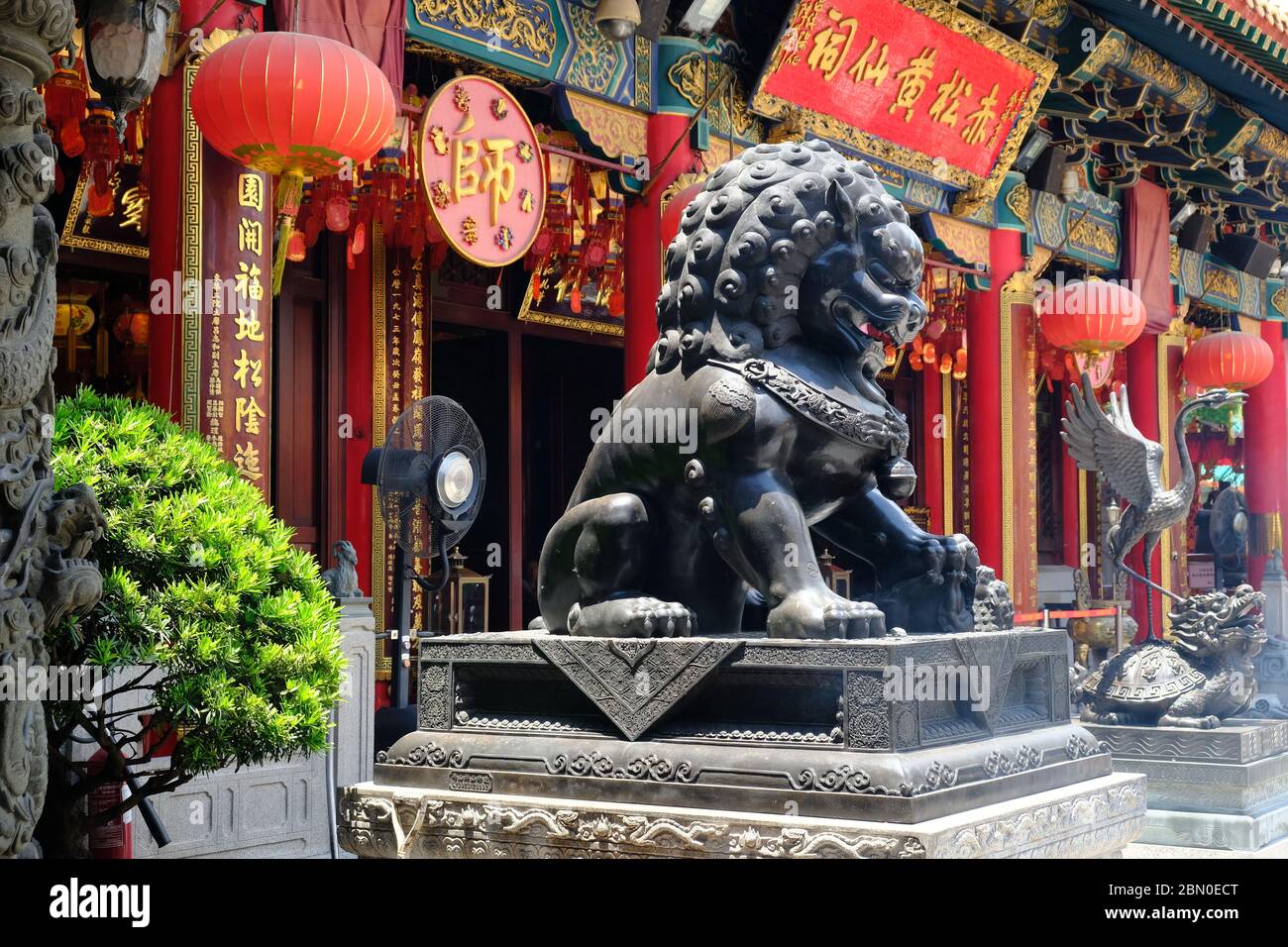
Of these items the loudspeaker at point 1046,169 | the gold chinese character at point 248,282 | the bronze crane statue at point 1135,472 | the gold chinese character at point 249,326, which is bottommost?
the bronze crane statue at point 1135,472

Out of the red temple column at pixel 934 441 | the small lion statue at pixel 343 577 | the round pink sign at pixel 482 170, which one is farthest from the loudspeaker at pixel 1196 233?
the small lion statue at pixel 343 577

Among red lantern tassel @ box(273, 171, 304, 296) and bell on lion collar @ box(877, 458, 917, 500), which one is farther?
red lantern tassel @ box(273, 171, 304, 296)

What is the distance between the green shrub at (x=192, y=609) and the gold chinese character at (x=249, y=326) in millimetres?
2230

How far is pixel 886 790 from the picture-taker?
2.37m

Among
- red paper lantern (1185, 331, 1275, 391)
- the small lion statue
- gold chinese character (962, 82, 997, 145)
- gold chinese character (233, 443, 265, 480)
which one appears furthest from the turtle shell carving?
red paper lantern (1185, 331, 1275, 391)

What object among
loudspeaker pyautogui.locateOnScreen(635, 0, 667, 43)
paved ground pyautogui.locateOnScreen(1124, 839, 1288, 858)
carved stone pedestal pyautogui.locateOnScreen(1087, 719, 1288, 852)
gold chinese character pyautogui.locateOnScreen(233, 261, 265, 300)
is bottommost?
paved ground pyautogui.locateOnScreen(1124, 839, 1288, 858)

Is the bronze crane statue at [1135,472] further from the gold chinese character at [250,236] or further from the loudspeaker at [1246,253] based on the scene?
the loudspeaker at [1246,253]

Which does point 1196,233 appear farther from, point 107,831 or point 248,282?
point 107,831

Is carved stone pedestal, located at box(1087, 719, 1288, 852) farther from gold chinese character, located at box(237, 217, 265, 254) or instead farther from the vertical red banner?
gold chinese character, located at box(237, 217, 265, 254)

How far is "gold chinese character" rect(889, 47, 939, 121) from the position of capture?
8.91m

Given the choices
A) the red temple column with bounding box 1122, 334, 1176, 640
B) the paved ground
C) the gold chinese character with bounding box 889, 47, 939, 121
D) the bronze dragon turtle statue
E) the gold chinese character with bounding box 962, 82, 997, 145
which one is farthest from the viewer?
the red temple column with bounding box 1122, 334, 1176, 640

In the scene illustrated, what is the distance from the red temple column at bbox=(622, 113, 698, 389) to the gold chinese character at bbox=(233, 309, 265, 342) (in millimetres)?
2472

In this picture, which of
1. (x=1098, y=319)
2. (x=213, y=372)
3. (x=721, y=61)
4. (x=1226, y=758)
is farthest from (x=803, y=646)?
(x=1098, y=319)

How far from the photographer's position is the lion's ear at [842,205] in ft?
9.42
